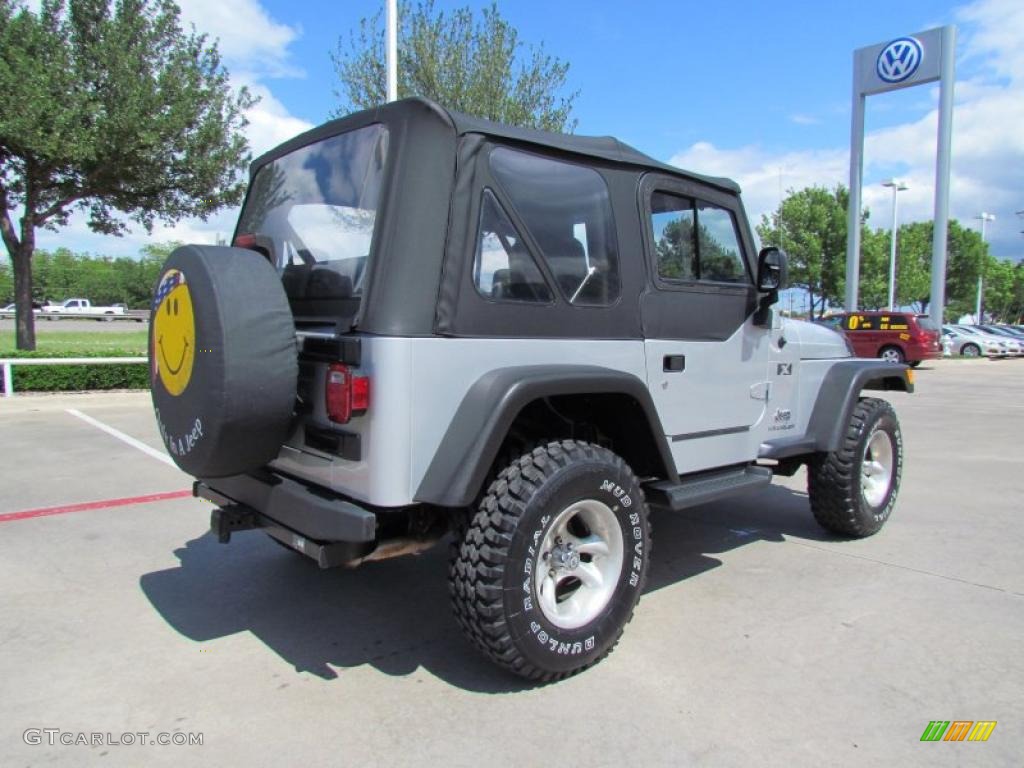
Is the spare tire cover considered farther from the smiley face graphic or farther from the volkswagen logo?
the volkswagen logo

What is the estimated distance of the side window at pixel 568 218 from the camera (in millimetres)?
3006

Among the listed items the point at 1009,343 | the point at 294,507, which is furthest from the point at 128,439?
the point at 1009,343

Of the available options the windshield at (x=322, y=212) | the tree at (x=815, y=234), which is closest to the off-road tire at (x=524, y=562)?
the windshield at (x=322, y=212)

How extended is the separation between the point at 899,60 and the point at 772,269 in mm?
29286

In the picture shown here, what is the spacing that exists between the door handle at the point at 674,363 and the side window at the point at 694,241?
1.30 ft

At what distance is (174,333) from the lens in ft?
9.36

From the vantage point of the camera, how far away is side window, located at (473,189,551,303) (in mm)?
2875

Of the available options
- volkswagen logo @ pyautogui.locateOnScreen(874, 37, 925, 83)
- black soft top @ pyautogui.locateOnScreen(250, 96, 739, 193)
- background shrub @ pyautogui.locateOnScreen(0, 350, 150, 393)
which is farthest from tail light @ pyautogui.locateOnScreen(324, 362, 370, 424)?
volkswagen logo @ pyautogui.locateOnScreen(874, 37, 925, 83)

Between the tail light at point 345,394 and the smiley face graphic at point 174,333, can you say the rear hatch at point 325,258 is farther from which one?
the smiley face graphic at point 174,333

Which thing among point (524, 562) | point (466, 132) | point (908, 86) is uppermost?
point (908, 86)

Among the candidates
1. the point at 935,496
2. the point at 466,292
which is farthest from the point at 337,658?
the point at 935,496

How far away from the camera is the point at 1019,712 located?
107 inches

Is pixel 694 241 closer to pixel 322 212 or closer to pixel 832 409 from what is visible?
pixel 832 409

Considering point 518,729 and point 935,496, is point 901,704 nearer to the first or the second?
point 518,729
